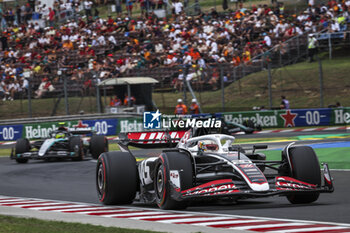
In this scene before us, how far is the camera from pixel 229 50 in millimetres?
34656

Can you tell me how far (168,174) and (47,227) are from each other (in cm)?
203

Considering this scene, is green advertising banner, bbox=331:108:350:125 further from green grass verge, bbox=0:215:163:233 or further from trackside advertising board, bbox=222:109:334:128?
green grass verge, bbox=0:215:163:233

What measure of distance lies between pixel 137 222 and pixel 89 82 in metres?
23.6

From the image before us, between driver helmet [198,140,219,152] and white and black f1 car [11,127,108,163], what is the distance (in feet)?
36.8

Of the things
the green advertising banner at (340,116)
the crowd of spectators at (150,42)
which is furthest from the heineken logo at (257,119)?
the green advertising banner at (340,116)

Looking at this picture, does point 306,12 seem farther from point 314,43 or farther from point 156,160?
point 156,160

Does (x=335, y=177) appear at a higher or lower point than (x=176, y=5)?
lower

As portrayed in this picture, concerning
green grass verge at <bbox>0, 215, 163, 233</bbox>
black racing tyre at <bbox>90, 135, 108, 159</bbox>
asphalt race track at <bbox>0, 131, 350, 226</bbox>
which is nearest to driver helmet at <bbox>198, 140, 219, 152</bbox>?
asphalt race track at <bbox>0, 131, 350, 226</bbox>

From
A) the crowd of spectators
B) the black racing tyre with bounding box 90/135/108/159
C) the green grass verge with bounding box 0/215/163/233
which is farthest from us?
the crowd of spectators

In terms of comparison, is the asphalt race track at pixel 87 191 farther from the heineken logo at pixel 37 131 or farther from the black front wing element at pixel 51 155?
the heineken logo at pixel 37 131

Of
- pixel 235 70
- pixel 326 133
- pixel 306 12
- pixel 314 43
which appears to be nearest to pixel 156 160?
pixel 326 133

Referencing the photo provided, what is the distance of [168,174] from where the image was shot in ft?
32.3

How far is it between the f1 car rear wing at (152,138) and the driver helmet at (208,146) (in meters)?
1.06

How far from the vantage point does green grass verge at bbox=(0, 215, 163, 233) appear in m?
8.05
